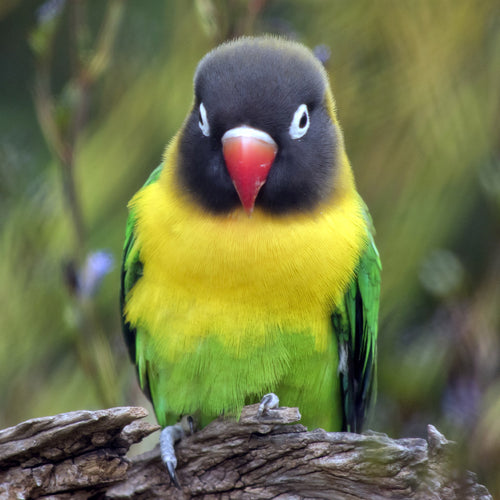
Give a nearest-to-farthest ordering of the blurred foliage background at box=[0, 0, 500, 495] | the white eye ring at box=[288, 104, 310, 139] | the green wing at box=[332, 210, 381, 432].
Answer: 1. the blurred foliage background at box=[0, 0, 500, 495]
2. the white eye ring at box=[288, 104, 310, 139]
3. the green wing at box=[332, 210, 381, 432]

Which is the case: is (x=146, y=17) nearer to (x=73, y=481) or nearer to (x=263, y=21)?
(x=263, y=21)

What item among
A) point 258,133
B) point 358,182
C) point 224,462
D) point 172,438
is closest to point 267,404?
point 224,462

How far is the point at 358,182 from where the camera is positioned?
7.24 feet

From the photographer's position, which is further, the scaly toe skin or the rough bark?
the scaly toe skin

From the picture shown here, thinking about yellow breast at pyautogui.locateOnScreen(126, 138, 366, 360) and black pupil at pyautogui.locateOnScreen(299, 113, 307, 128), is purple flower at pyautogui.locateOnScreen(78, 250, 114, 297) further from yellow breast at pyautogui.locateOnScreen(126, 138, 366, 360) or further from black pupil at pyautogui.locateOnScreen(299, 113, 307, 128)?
black pupil at pyautogui.locateOnScreen(299, 113, 307, 128)

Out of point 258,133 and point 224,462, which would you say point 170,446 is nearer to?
point 224,462

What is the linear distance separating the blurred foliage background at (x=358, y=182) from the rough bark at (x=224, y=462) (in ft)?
0.36

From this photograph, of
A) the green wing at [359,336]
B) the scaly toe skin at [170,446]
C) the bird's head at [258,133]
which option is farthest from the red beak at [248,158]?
the scaly toe skin at [170,446]

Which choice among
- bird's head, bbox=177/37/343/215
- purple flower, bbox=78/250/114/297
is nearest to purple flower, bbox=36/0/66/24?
bird's head, bbox=177/37/343/215

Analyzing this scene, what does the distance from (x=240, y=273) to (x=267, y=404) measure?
0.33 meters

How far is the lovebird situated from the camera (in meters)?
1.71

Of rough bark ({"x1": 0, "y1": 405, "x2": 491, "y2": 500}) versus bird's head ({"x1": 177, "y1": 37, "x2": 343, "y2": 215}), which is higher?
bird's head ({"x1": 177, "y1": 37, "x2": 343, "y2": 215})

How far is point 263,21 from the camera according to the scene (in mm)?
2396

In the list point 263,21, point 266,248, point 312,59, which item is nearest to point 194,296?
point 266,248
